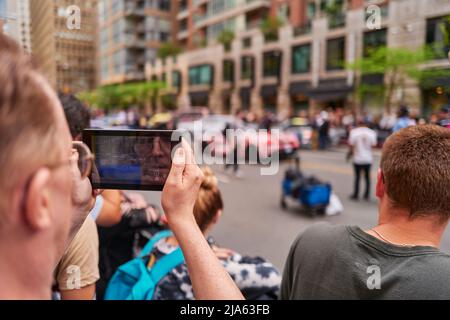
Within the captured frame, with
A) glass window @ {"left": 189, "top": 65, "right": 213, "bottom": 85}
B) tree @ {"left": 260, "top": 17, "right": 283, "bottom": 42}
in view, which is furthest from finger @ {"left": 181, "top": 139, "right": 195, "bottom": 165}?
glass window @ {"left": 189, "top": 65, "right": 213, "bottom": 85}

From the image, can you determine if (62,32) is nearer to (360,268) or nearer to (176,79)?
(360,268)

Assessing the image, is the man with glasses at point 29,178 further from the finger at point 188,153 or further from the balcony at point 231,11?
the balcony at point 231,11

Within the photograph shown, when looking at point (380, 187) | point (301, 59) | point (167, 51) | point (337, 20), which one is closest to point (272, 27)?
point (301, 59)

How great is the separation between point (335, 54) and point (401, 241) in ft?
85.9

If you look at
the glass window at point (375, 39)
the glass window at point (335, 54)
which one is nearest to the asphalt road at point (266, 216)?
the glass window at point (375, 39)

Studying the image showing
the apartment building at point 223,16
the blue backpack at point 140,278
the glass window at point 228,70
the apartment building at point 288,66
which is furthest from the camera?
the glass window at point 228,70

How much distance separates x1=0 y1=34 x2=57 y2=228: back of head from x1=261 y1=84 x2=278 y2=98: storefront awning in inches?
1210

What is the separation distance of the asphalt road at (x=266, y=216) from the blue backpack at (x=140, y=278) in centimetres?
172

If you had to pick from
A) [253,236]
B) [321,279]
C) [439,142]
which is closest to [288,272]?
[321,279]

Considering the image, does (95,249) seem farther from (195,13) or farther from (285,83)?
(195,13)

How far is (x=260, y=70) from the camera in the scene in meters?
32.1

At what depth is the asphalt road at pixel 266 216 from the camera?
5.15 meters

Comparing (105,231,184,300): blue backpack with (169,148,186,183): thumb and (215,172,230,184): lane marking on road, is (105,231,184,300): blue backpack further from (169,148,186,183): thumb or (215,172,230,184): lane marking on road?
(215,172,230,184): lane marking on road

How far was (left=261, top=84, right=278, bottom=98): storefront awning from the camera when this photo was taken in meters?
30.7
